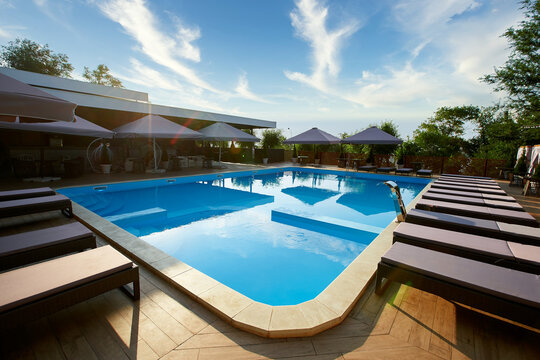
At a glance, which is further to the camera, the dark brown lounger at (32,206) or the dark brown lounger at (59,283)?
the dark brown lounger at (32,206)

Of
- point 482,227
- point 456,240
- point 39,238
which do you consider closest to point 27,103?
point 39,238

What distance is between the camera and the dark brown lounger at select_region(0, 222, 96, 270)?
2262mm

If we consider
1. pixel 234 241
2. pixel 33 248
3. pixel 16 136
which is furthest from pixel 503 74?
pixel 16 136

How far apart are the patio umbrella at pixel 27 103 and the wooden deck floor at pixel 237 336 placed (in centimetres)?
203

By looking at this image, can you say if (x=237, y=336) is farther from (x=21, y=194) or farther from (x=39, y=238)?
(x=21, y=194)

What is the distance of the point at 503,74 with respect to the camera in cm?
1270

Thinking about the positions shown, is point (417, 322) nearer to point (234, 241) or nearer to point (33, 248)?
point (234, 241)

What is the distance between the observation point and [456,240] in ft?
8.59

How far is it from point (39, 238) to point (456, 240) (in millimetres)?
4498

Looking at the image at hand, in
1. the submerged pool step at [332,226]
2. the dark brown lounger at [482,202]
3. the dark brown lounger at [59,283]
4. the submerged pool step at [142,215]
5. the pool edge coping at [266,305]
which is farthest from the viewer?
the submerged pool step at [142,215]

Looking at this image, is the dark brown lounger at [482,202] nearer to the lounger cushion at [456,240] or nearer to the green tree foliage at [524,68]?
the lounger cushion at [456,240]

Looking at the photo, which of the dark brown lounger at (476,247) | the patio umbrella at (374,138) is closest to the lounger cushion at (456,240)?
the dark brown lounger at (476,247)

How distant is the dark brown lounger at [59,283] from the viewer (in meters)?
1.58

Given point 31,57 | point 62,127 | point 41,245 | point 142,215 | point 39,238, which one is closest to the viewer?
point 41,245
